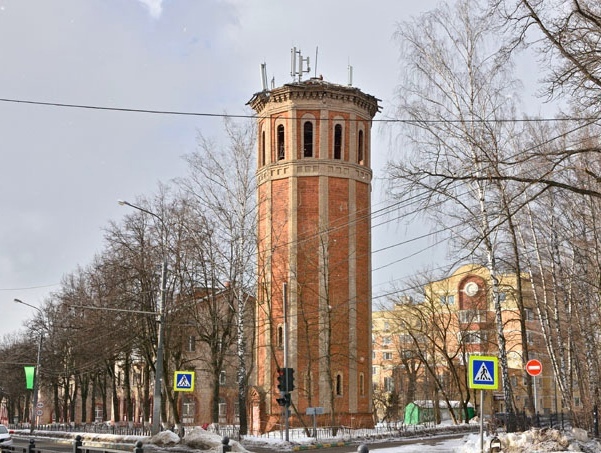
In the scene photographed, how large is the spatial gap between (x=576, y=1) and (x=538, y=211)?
61.5ft

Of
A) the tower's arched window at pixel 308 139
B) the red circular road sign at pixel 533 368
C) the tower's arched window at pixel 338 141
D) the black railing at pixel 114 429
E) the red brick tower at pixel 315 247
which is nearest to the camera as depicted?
the red circular road sign at pixel 533 368

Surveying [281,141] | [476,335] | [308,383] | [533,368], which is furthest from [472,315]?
[533,368]

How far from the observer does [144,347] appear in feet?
144

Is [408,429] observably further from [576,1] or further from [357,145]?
[576,1]

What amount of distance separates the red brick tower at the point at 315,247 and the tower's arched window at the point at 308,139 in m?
0.06

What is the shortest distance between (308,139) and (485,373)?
29.7 m

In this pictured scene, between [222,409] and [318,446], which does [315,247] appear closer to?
[318,446]

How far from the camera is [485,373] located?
15922 millimetres

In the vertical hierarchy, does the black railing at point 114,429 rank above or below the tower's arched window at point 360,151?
below

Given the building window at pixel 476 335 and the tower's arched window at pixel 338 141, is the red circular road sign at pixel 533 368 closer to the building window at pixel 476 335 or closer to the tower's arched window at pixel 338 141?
the building window at pixel 476 335

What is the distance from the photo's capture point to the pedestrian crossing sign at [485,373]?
1581cm

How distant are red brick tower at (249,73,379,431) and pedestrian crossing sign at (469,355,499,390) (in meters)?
24.2

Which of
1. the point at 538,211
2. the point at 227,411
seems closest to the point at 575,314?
the point at 538,211

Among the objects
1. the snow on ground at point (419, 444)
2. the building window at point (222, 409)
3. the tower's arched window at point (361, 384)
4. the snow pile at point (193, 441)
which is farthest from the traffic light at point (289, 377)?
the building window at point (222, 409)
